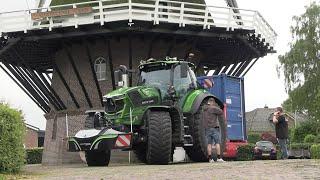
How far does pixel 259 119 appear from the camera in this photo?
2425 inches

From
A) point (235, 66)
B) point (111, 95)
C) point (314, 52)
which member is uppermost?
point (314, 52)

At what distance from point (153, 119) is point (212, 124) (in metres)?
1.69

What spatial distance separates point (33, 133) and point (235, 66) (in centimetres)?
3810

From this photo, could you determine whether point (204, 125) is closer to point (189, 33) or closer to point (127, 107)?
point (127, 107)

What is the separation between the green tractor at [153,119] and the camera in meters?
10.8

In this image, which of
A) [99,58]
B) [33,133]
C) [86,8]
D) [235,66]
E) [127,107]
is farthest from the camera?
[33,133]

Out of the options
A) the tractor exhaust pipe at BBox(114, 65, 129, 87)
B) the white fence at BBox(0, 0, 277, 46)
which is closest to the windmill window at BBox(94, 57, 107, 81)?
the white fence at BBox(0, 0, 277, 46)

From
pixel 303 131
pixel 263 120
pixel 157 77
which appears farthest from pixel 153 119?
pixel 263 120

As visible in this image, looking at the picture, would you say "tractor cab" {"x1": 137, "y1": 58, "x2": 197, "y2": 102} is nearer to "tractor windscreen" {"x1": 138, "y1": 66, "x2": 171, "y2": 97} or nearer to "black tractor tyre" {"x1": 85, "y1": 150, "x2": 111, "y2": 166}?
"tractor windscreen" {"x1": 138, "y1": 66, "x2": 171, "y2": 97}

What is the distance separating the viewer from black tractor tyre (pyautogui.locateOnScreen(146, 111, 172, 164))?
34.8 feet

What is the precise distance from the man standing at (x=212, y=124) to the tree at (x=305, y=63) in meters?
25.0

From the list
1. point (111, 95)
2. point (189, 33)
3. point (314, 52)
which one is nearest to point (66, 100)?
point (189, 33)

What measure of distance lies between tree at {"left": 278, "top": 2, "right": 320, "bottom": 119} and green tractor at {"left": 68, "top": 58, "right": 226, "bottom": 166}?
24.5 m

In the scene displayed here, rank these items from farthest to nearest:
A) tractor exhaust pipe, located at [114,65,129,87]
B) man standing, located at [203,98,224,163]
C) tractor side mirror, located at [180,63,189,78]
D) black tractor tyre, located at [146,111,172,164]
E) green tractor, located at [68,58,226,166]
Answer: tractor exhaust pipe, located at [114,65,129,87] < tractor side mirror, located at [180,63,189,78] < man standing, located at [203,98,224,163] < green tractor, located at [68,58,226,166] < black tractor tyre, located at [146,111,172,164]
